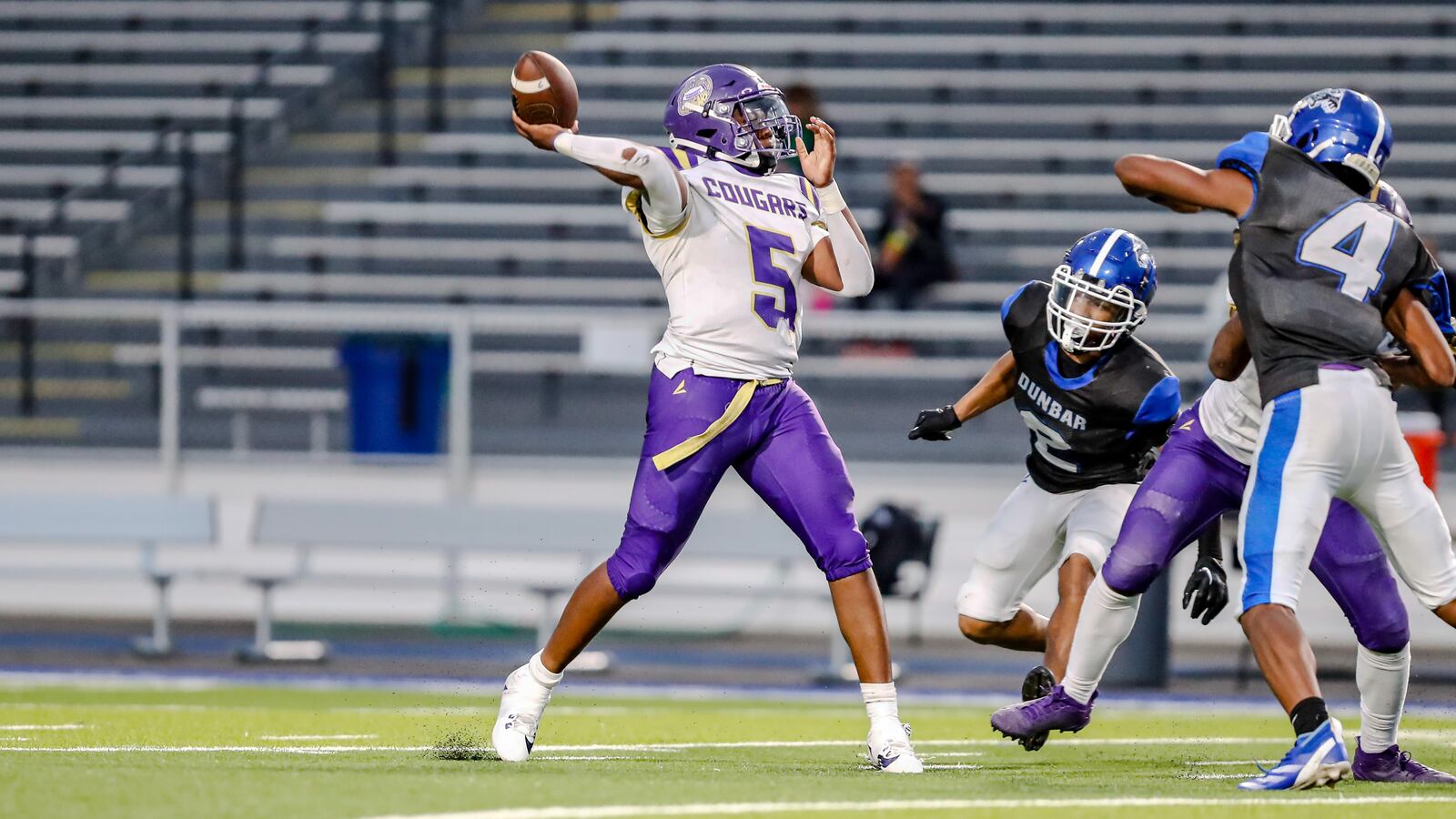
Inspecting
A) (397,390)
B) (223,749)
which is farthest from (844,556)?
(397,390)

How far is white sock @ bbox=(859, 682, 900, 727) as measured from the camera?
17.1 ft

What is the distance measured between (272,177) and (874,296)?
525 cm

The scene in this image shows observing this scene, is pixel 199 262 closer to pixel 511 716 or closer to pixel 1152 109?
pixel 1152 109

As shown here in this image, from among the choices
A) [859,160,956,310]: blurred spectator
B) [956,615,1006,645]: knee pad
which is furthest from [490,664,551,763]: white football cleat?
[859,160,956,310]: blurred spectator

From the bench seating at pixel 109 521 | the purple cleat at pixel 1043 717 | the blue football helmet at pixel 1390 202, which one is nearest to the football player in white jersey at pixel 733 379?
the purple cleat at pixel 1043 717

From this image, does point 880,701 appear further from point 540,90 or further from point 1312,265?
point 540,90

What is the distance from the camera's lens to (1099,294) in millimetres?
5793

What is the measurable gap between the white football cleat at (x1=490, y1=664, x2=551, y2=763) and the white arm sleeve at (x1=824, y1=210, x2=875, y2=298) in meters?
1.40

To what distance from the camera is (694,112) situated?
552cm

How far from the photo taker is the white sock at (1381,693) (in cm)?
527

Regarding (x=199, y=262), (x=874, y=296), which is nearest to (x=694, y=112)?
(x=874, y=296)

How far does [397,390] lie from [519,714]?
584 centimetres

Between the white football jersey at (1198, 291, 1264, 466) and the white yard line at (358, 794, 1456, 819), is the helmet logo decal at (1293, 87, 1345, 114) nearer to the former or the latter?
the white football jersey at (1198, 291, 1264, 466)

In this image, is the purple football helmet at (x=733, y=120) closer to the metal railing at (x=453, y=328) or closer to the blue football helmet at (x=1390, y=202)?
the blue football helmet at (x=1390, y=202)
